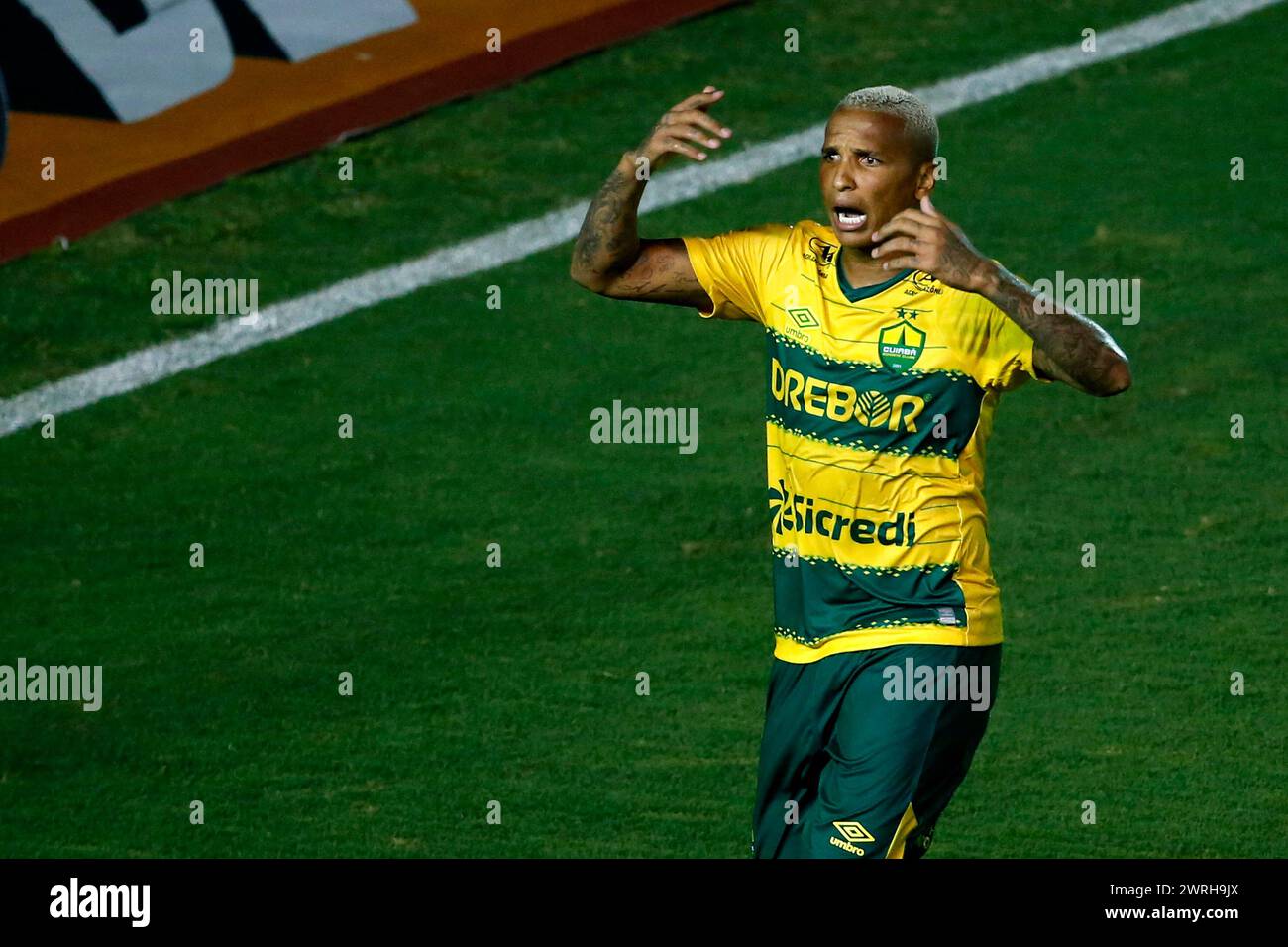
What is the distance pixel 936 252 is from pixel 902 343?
1.55 feet

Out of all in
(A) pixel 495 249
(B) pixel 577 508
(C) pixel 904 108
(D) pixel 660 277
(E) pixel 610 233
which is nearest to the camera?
(C) pixel 904 108

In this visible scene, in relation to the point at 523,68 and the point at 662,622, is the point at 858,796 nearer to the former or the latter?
the point at 662,622

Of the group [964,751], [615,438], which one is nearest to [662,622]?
[615,438]

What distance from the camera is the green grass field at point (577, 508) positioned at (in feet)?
26.5

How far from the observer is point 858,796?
5.68 m

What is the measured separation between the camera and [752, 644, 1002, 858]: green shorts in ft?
18.6

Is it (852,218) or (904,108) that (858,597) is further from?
(904,108)

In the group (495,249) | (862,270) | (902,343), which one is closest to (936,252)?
(902,343)

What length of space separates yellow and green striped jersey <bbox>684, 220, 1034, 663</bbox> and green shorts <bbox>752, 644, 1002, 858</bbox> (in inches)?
2.5

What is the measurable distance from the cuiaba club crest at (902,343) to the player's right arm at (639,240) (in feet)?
1.80

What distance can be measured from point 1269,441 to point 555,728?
392 centimetres

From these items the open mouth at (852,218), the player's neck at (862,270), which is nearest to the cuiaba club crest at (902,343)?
the player's neck at (862,270)

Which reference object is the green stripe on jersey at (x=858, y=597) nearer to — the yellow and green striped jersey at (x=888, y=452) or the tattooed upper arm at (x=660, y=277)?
the yellow and green striped jersey at (x=888, y=452)

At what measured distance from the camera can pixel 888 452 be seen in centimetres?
575
